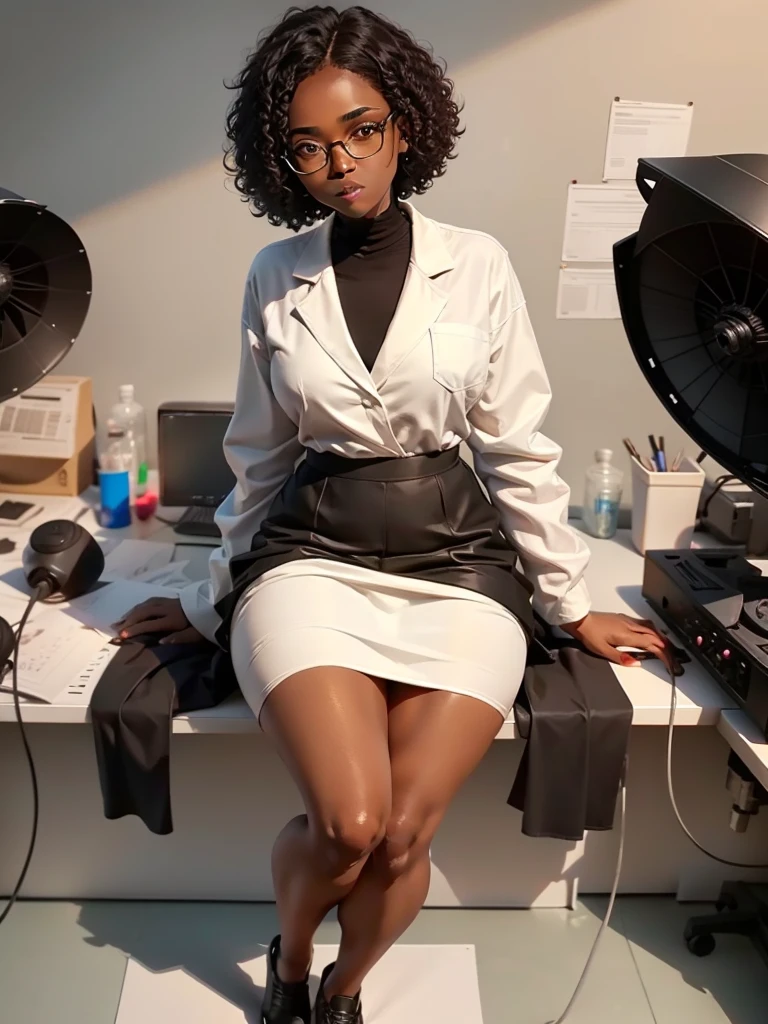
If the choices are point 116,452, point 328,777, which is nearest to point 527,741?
Answer: point 328,777

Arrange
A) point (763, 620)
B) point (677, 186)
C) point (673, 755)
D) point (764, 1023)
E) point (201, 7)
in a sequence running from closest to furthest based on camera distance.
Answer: point (677, 186), point (763, 620), point (764, 1023), point (673, 755), point (201, 7)

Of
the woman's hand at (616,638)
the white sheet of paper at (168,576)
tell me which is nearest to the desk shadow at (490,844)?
the woman's hand at (616,638)

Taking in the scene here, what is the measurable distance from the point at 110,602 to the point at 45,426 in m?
0.56

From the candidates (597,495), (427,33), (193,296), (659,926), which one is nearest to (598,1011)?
(659,926)

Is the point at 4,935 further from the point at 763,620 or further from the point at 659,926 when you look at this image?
the point at 763,620

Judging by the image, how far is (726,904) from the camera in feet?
4.96

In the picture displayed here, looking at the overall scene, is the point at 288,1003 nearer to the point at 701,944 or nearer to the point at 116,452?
the point at 701,944

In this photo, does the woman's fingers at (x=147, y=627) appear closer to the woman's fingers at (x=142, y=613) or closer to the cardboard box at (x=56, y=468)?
the woman's fingers at (x=142, y=613)

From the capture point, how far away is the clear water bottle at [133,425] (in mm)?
1905

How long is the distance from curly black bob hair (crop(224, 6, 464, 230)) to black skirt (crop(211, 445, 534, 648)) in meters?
0.42

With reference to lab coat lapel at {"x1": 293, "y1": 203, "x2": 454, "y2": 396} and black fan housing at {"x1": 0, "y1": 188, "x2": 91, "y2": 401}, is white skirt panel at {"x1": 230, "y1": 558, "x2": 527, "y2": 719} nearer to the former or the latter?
lab coat lapel at {"x1": 293, "y1": 203, "x2": 454, "y2": 396}

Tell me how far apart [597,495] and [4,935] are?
1.41 meters

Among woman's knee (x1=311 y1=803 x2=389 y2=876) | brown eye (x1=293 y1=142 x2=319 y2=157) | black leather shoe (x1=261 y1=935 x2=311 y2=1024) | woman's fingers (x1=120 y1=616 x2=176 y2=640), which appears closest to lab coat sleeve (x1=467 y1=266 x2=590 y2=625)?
brown eye (x1=293 y1=142 x2=319 y2=157)

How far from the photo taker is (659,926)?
151 centimetres
